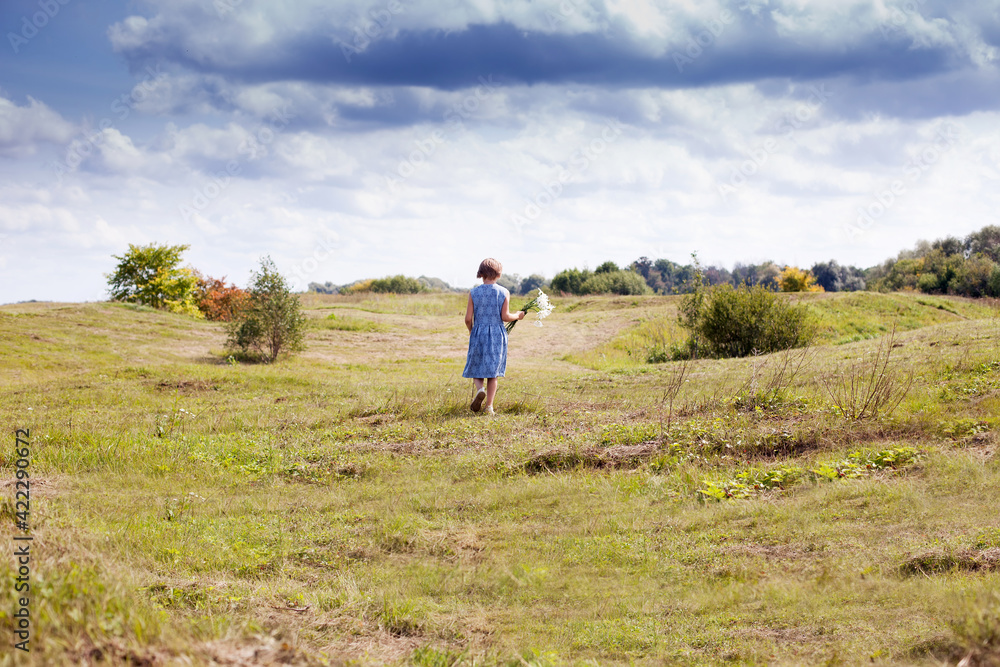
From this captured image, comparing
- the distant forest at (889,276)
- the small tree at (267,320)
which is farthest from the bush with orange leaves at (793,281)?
the small tree at (267,320)

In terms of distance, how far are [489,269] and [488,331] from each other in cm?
93

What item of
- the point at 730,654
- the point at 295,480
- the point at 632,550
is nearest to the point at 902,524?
the point at 632,550

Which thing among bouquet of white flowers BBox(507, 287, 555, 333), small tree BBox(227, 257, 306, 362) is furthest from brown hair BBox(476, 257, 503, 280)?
small tree BBox(227, 257, 306, 362)

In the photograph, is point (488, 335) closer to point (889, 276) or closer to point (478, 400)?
point (478, 400)

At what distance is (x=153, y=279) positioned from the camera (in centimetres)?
3700

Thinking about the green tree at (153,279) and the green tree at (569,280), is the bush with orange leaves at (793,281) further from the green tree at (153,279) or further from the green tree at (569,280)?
the green tree at (153,279)

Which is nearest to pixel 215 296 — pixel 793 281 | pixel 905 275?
pixel 793 281

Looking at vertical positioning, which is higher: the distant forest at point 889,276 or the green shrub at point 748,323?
the distant forest at point 889,276

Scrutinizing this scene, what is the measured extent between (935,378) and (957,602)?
25.0 ft

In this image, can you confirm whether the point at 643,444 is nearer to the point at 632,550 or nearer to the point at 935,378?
the point at 632,550

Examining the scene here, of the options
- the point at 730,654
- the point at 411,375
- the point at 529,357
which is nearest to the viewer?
the point at 730,654

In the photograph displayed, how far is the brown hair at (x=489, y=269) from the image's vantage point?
10219mm

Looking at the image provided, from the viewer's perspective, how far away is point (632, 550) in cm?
529

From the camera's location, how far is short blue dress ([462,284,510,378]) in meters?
10.2
